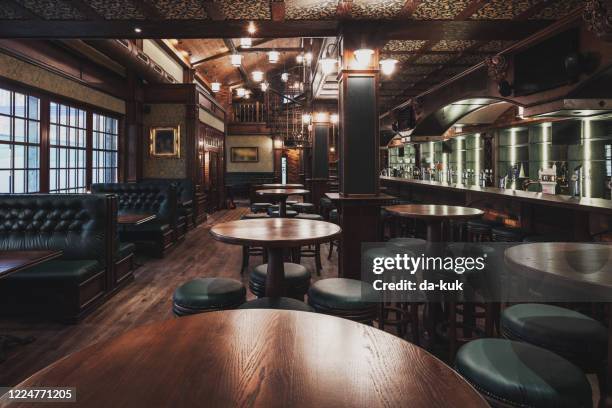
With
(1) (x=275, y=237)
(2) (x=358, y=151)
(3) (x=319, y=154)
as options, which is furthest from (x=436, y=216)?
(3) (x=319, y=154)

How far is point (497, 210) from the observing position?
17.4ft

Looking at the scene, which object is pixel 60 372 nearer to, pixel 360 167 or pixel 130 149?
pixel 360 167

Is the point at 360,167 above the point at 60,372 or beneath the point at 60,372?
above

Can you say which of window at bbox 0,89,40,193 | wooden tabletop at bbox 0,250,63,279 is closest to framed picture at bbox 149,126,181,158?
window at bbox 0,89,40,193

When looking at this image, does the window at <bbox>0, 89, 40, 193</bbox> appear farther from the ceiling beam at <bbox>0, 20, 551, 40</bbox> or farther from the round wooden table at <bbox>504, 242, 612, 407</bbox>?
the round wooden table at <bbox>504, 242, 612, 407</bbox>

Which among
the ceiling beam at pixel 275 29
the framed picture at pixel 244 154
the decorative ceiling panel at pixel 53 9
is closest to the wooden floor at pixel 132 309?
the ceiling beam at pixel 275 29

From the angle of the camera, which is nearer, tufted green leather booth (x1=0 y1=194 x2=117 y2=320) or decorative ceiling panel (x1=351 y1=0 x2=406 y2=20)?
tufted green leather booth (x1=0 y1=194 x2=117 y2=320)

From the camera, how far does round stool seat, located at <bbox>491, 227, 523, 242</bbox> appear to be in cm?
381

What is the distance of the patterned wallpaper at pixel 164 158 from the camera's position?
877 centimetres

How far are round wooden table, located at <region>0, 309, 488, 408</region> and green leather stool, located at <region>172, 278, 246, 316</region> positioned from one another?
1045 millimetres

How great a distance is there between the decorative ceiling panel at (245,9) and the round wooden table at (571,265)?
11.7 feet

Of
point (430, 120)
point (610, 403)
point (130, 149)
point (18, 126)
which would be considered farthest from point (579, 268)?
point (130, 149)

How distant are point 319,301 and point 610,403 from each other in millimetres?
1265

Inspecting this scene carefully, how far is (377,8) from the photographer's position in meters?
4.19
